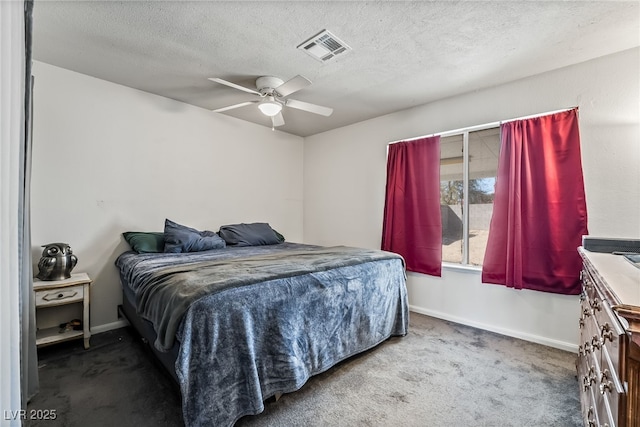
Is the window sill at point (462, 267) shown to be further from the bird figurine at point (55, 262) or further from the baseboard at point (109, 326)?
the bird figurine at point (55, 262)

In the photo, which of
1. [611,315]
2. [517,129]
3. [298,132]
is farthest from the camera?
[298,132]

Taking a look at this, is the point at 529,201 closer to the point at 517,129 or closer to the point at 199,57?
the point at 517,129

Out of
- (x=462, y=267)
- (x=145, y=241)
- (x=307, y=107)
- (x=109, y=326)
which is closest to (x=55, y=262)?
(x=145, y=241)

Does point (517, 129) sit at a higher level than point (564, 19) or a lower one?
lower

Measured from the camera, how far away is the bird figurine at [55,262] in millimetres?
2211

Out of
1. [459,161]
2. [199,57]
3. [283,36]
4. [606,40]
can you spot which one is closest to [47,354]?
[199,57]

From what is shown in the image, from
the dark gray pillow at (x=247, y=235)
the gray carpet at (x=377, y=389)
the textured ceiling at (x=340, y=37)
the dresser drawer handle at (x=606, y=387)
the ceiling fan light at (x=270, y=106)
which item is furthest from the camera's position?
the dark gray pillow at (x=247, y=235)

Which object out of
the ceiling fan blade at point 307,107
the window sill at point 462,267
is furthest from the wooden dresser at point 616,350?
the ceiling fan blade at point 307,107

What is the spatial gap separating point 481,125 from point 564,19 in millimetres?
1133

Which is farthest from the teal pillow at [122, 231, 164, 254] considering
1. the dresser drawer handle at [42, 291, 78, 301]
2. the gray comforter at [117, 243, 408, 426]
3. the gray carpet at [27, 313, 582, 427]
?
the gray carpet at [27, 313, 582, 427]

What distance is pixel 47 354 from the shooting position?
2213mm

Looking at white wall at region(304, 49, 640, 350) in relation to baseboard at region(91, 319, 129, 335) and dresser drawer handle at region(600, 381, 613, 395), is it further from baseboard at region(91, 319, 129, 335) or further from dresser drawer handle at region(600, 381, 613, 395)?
baseboard at region(91, 319, 129, 335)

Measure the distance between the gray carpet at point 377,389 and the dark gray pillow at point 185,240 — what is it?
3.02ft

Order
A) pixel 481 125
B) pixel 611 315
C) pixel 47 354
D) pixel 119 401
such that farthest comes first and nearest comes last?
pixel 481 125 < pixel 47 354 < pixel 119 401 < pixel 611 315
